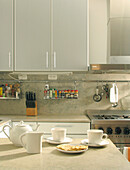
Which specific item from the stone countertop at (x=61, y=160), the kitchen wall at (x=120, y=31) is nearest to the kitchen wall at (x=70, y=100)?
the kitchen wall at (x=120, y=31)

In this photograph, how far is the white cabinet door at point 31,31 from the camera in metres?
3.14

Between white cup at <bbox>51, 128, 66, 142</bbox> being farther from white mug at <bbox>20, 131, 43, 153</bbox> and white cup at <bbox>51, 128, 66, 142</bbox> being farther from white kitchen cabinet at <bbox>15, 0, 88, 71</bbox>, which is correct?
white kitchen cabinet at <bbox>15, 0, 88, 71</bbox>

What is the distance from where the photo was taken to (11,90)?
3447mm

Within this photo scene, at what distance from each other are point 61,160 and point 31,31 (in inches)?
92.0

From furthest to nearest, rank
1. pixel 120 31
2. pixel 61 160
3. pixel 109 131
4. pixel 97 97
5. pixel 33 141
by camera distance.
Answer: pixel 97 97
pixel 120 31
pixel 109 131
pixel 33 141
pixel 61 160

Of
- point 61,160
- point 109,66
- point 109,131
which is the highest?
point 109,66

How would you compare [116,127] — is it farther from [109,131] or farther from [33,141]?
[33,141]

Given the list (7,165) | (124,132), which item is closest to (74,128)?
(124,132)

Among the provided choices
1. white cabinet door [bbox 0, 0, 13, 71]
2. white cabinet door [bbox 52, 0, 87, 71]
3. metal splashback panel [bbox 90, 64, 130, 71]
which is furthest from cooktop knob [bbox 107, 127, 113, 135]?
Result: white cabinet door [bbox 0, 0, 13, 71]

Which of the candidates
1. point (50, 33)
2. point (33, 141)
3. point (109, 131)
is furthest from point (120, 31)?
point (33, 141)

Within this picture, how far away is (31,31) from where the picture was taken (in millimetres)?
3154

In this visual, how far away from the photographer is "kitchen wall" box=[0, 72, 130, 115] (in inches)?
138

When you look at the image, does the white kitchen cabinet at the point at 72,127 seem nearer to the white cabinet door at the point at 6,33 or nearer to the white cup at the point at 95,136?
the white cabinet door at the point at 6,33

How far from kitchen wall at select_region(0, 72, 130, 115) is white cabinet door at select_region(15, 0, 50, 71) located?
47 cm
